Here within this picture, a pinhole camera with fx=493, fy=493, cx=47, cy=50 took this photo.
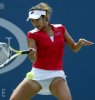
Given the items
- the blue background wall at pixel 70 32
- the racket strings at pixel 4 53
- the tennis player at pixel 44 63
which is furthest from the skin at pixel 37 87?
the blue background wall at pixel 70 32

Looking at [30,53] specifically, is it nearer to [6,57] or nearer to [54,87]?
[6,57]

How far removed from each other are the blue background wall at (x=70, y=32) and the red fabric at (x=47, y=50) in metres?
1.16

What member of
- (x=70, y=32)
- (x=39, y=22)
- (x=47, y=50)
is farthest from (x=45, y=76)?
(x=70, y=32)

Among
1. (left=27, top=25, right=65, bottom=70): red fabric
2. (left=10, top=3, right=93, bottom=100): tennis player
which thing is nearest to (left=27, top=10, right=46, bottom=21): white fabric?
(left=10, top=3, right=93, bottom=100): tennis player

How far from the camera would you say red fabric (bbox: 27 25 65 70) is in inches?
192

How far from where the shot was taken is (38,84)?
4.92 metres

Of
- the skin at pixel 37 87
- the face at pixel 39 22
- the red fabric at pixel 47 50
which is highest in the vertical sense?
the face at pixel 39 22

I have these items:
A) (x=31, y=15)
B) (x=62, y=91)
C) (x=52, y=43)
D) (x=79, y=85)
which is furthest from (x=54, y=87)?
(x=79, y=85)

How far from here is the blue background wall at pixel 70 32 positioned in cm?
609

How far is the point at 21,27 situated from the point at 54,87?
144cm

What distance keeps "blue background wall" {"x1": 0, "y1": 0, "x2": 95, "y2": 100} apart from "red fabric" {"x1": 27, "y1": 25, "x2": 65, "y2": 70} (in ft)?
3.81

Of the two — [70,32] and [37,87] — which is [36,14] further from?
[70,32]

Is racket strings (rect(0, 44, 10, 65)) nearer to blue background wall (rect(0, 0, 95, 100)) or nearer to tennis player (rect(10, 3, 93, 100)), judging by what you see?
tennis player (rect(10, 3, 93, 100))

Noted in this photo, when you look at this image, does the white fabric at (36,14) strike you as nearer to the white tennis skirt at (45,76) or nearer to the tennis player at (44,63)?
the tennis player at (44,63)
